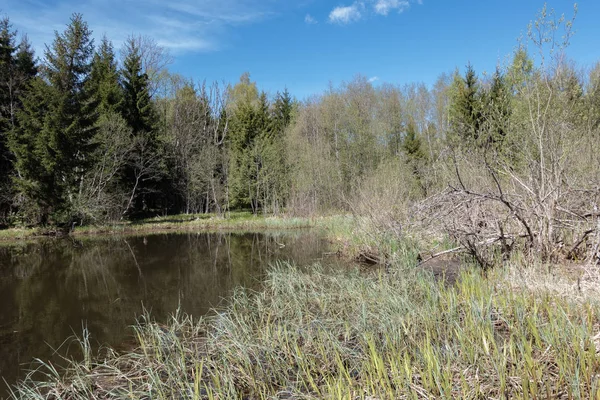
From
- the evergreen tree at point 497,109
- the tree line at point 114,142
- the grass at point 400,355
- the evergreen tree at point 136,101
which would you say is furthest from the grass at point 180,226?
the grass at point 400,355

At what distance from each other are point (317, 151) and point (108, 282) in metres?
17.3

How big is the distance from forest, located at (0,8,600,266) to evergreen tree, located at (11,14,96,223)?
8 centimetres

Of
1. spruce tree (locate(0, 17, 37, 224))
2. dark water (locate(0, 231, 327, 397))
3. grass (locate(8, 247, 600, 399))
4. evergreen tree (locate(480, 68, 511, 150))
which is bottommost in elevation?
dark water (locate(0, 231, 327, 397))

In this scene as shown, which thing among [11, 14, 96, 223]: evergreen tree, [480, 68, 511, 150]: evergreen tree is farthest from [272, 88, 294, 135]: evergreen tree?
[480, 68, 511, 150]: evergreen tree

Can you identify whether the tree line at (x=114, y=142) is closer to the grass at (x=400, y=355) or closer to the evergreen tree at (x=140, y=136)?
the evergreen tree at (x=140, y=136)

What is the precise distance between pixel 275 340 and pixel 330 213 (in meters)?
18.3

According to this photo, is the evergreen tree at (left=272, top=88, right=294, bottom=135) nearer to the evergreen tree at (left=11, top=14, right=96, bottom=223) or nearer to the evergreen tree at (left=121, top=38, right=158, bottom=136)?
the evergreen tree at (left=121, top=38, right=158, bottom=136)

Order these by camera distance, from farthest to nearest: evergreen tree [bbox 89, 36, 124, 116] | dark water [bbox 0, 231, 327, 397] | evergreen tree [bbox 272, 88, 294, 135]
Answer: evergreen tree [bbox 272, 88, 294, 135]
evergreen tree [bbox 89, 36, 124, 116]
dark water [bbox 0, 231, 327, 397]

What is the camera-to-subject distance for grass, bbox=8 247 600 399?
8.91 ft

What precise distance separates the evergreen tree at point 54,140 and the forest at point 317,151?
0.08 metres

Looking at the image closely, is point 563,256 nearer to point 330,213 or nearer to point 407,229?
point 407,229

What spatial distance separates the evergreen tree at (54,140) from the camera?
1858 centimetres

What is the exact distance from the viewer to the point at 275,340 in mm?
4191

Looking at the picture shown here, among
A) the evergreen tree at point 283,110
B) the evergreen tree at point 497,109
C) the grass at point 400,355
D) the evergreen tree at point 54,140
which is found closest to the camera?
the grass at point 400,355
